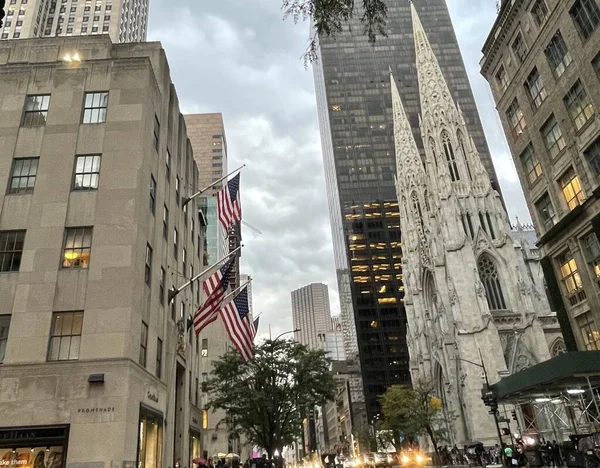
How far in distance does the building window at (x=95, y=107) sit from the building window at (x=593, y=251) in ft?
91.3

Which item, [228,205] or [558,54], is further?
[558,54]

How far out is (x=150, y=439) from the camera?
72.3ft

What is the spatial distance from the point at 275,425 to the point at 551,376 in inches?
809

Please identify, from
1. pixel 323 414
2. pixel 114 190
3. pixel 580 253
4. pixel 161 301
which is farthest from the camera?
pixel 323 414

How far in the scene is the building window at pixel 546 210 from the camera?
102ft

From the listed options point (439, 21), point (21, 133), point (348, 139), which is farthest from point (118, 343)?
point (439, 21)

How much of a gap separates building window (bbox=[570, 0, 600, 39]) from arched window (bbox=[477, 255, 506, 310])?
48677mm

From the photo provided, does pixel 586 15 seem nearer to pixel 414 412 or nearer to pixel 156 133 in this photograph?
pixel 156 133

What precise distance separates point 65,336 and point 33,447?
169 inches

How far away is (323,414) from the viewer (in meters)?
191

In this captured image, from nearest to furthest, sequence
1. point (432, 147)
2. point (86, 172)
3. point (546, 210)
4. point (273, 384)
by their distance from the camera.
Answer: point (86, 172) < point (546, 210) < point (273, 384) < point (432, 147)

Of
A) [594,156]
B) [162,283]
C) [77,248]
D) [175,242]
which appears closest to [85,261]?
[77,248]

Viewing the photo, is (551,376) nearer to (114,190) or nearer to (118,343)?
(118,343)

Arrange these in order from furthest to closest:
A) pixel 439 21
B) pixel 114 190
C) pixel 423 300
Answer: pixel 439 21, pixel 423 300, pixel 114 190
